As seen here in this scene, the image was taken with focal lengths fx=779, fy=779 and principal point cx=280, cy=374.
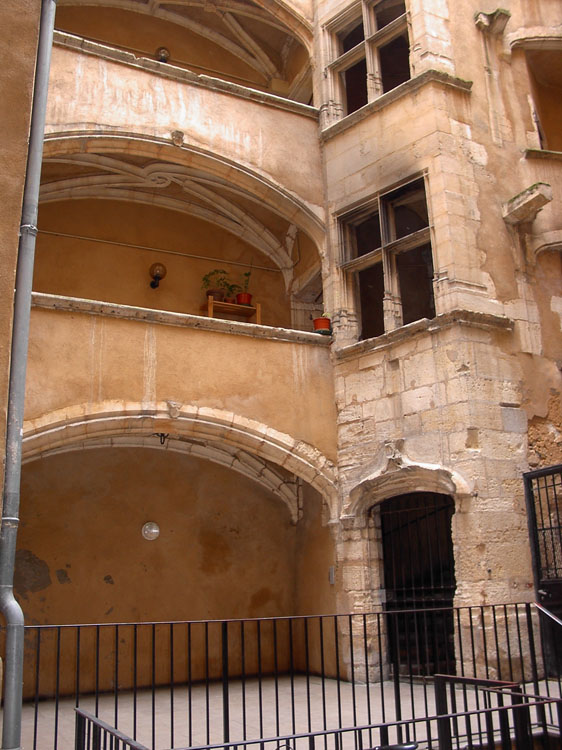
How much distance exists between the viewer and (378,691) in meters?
7.79

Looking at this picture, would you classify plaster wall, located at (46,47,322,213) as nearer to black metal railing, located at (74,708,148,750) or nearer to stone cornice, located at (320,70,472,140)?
stone cornice, located at (320,70,472,140)

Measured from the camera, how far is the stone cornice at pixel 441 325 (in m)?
8.26

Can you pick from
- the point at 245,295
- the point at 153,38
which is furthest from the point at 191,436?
the point at 153,38

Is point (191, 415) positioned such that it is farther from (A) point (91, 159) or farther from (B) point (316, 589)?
(A) point (91, 159)

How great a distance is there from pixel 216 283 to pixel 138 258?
3.73 ft

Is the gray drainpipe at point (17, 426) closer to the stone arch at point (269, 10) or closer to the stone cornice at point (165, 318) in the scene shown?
the stone cornice at point (165, 318)

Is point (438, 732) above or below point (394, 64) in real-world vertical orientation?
below

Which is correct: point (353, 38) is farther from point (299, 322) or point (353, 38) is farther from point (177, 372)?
point (177, 372)

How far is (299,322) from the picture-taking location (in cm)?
1129

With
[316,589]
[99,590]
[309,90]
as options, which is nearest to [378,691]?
[316,589]

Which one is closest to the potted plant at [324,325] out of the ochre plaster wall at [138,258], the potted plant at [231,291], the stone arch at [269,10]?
the potted plant at [231,291]

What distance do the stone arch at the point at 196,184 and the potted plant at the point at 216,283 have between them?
78 centimetres

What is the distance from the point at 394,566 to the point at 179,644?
9.85 ft

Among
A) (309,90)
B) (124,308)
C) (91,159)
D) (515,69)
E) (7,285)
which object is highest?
(309,90)
